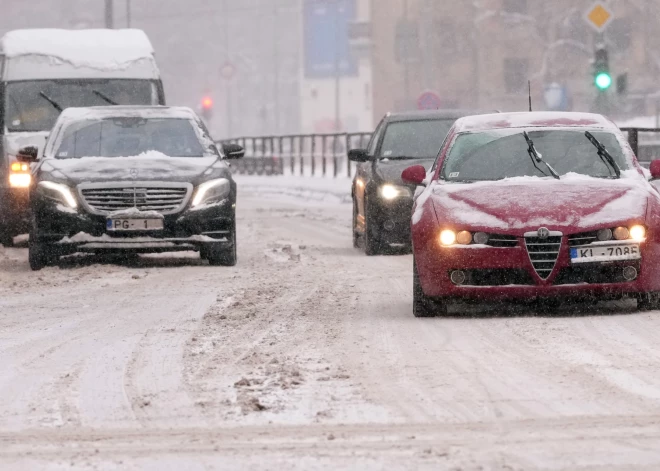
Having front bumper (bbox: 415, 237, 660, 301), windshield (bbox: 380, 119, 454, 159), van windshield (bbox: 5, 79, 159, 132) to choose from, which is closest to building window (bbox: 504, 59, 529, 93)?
van windshield (bbox: 5, 79, 159, 132)

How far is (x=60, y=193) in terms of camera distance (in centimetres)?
1588

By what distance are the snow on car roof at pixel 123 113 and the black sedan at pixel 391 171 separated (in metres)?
1.86

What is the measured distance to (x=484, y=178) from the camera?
11.5 m

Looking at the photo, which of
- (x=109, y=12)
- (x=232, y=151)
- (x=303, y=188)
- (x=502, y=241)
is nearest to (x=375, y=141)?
(x=232, y=151)

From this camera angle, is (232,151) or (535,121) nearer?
(535,121)

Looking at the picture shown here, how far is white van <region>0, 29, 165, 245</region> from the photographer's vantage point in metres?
20.9

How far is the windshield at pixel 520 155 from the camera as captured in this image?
11555 millimetres

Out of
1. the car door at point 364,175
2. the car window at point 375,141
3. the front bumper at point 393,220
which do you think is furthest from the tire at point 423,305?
the car window at point 375,141

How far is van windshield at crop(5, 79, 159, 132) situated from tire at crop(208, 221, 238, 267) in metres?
5.40

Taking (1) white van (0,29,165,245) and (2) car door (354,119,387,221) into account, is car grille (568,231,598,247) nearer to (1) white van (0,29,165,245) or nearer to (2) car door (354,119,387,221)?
(2) car door (354,119,387,221)

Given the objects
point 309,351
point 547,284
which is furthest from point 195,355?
point 547,284

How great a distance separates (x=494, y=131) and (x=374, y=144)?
681 cm

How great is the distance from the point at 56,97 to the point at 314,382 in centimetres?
1446

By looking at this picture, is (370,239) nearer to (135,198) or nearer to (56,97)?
(135,198)
